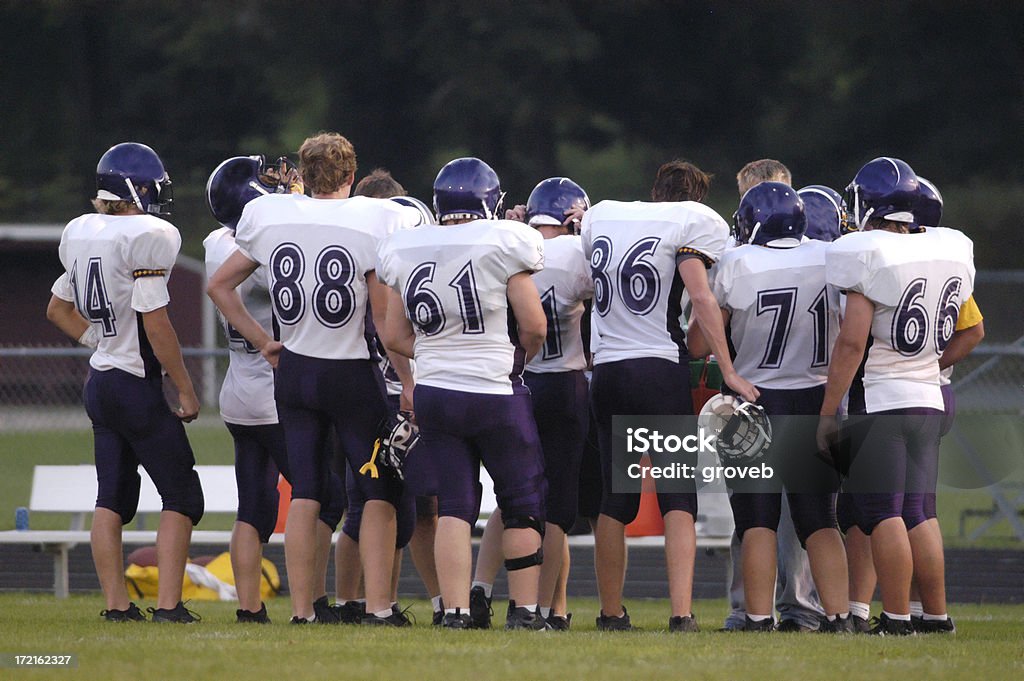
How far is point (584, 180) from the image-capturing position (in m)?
29.8

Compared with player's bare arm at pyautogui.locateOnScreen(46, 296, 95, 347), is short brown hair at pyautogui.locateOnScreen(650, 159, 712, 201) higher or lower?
higher

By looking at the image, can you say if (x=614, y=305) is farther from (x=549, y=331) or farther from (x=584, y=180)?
(x=584, y=180)

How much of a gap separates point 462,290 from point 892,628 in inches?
84.5

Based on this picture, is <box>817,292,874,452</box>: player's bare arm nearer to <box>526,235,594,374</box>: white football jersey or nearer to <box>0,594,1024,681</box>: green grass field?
<box>0,594,1024,681</box>: green grass field

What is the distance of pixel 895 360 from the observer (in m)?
6.57

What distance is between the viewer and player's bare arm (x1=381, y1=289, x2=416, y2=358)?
652cm

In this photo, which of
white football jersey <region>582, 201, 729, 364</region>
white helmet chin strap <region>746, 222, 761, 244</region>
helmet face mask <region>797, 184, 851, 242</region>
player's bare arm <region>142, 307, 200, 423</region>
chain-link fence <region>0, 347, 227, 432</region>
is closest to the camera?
white football jersey <region>582, 201, 729, 364</region>

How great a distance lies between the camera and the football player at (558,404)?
23.0ft

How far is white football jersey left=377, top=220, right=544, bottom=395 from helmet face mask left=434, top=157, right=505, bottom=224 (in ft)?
0.20

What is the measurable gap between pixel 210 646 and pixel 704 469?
145 inches

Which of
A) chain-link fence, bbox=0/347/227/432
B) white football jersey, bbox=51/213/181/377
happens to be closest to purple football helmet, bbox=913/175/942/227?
white football jersey, bbox=51/213/181/377

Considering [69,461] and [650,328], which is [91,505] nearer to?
[650,328]

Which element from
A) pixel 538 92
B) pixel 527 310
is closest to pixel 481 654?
pixel 527 310

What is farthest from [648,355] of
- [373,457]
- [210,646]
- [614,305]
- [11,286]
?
[11,286]
